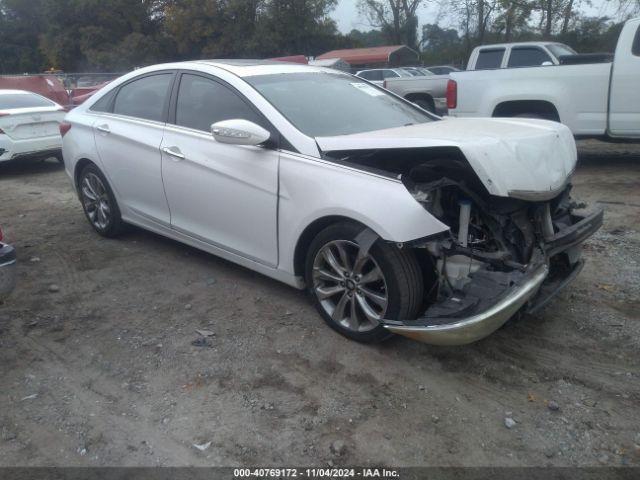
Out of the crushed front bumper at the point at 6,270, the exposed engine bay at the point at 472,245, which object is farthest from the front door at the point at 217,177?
the crushed front bumper at the point at 6,270

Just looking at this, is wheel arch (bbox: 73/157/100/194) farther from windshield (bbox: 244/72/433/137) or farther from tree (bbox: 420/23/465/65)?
tree (bbox: 420/23/465/65)

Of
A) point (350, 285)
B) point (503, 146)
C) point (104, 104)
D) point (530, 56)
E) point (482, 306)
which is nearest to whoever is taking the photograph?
point (482, 306)

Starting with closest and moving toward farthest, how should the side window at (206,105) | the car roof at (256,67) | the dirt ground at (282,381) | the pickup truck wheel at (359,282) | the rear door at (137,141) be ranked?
the dirt ground at (282,381)
the pickup truck wheel at (359,282)
the side window at (206,105)
the car roof at (256,67)
the rear door at (137,141)

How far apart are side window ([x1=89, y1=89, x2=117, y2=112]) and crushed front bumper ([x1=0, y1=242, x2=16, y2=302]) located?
2.31 metres

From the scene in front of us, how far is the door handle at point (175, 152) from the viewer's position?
442cm

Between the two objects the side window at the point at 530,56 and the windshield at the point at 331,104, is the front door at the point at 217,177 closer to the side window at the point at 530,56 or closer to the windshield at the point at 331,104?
the windshield at the point at 331,104

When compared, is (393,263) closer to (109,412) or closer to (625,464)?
(625,464)

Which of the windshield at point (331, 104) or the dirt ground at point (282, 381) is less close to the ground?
the windshield at point (331, 104)

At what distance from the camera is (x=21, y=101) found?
9.84m

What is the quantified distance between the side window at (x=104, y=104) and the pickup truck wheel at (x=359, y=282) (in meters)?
2.95

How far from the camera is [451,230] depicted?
3449 millimetres

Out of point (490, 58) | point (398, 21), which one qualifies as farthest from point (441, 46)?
point (490, 58)

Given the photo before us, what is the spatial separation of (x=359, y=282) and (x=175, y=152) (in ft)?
6.31

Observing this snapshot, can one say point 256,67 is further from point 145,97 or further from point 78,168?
point 78,168
